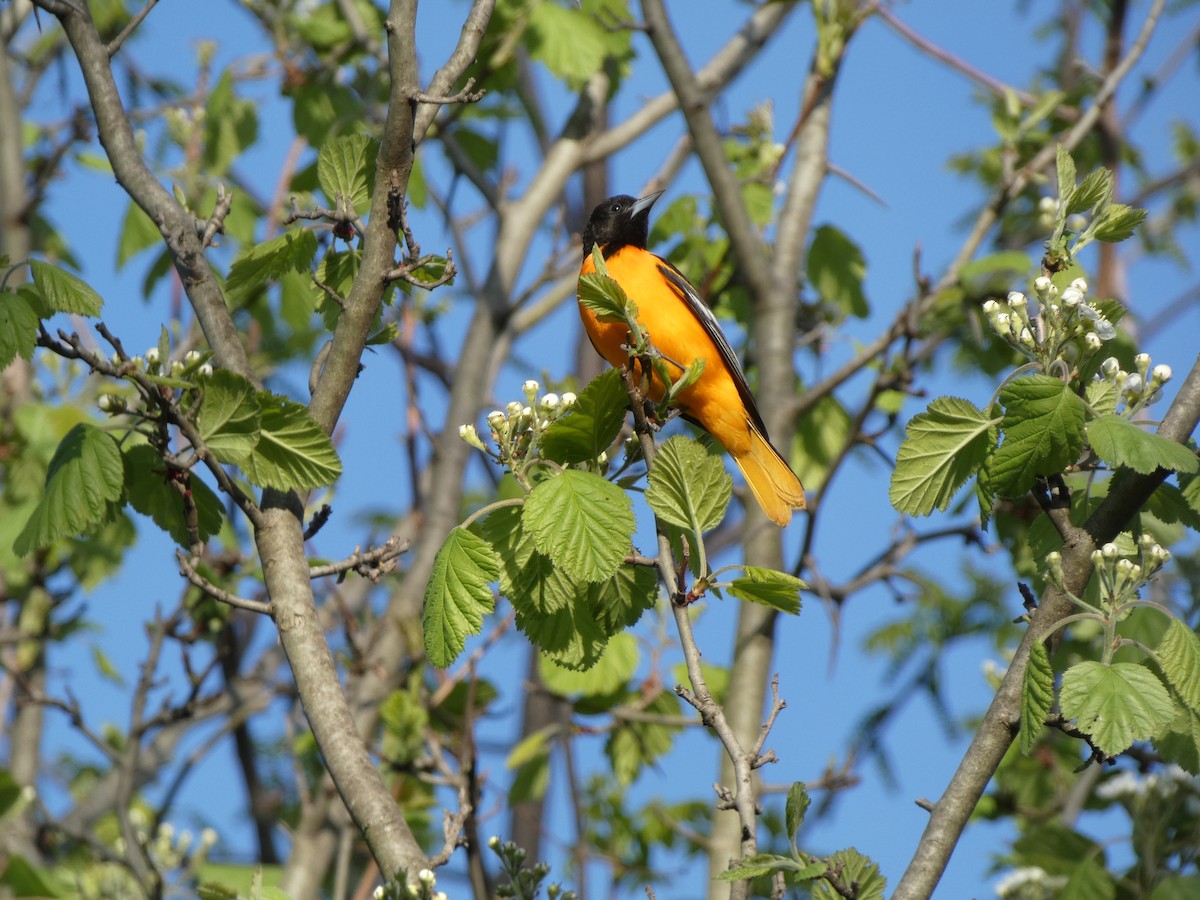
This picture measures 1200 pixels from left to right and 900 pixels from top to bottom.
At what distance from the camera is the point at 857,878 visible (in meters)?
2.56

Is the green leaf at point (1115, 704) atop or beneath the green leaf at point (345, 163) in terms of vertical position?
beneath

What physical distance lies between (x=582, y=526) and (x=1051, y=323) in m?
1.15

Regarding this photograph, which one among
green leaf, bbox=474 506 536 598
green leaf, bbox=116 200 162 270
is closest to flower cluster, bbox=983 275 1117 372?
green leaf, bbox=474 506 536 598

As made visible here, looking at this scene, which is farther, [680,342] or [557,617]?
[680,342]

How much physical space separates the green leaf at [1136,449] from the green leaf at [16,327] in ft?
8.32

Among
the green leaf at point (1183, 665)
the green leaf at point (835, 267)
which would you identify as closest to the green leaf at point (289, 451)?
the green leaf at point (1183, 665)

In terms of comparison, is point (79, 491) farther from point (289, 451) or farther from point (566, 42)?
point (566, 42)

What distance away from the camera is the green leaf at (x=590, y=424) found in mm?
2945

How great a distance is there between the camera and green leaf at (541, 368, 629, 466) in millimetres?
2945

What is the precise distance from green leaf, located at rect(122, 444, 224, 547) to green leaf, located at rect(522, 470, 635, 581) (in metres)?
1.13

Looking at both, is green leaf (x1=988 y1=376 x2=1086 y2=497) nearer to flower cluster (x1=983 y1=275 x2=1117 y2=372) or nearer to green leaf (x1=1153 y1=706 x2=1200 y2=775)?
flower cluster (x1=983 y1=275 x2=1117 y2=372)

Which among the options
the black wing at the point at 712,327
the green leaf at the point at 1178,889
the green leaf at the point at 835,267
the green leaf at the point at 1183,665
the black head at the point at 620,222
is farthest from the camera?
the green leaf at the point at 835,267

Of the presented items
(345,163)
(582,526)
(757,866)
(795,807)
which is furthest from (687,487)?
(345,163)

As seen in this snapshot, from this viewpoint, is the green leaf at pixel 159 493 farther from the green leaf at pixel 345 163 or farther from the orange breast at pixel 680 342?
the orange breast at pixel 680 342
